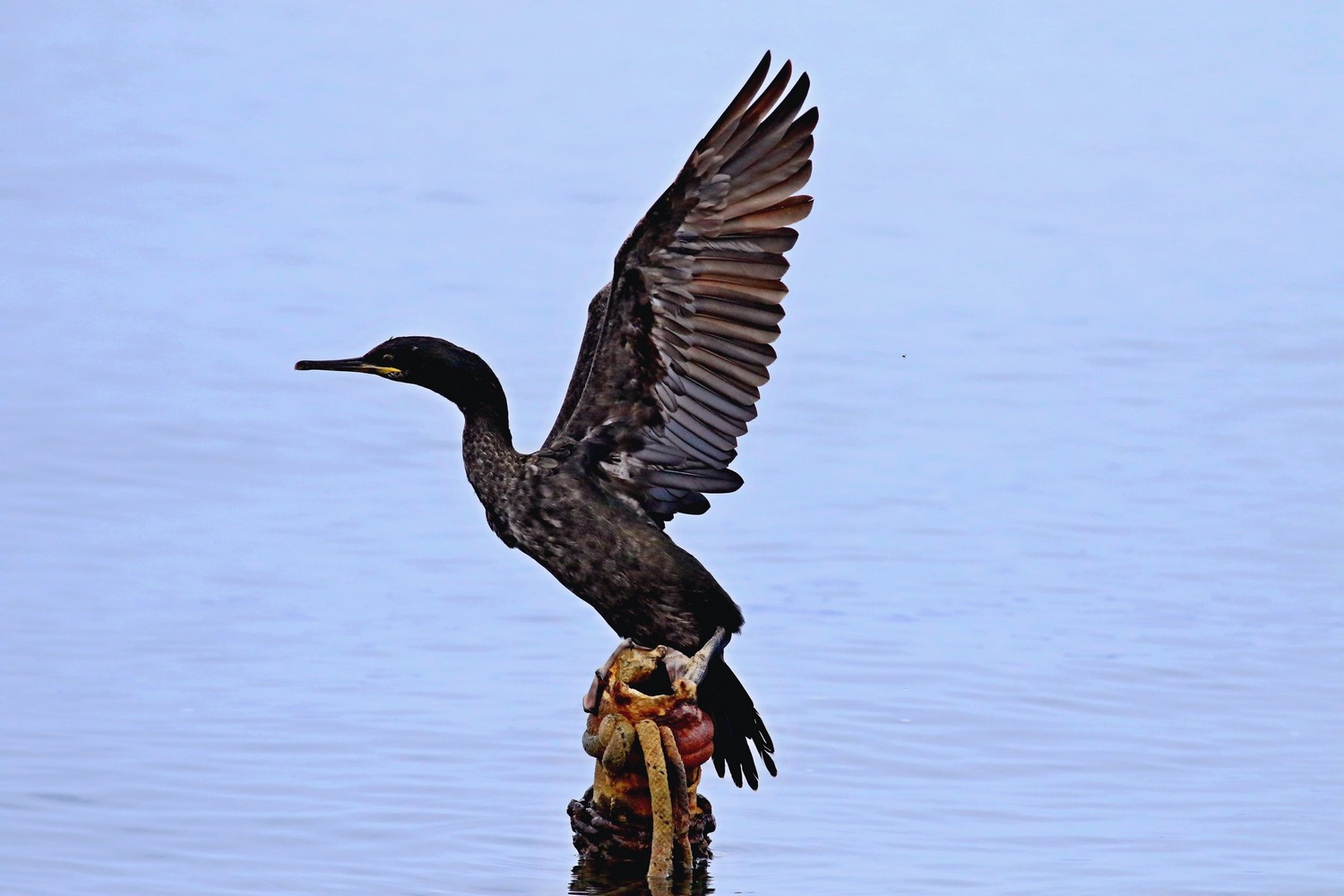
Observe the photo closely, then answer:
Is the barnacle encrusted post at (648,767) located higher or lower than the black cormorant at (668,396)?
lower

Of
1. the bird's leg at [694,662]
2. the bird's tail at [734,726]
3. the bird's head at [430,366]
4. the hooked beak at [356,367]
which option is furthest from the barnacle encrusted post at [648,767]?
the hooked beak at [356,367]

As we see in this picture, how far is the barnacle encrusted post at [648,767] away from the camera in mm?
7809

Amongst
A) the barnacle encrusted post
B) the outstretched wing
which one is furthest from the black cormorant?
the barnacle encrusted post

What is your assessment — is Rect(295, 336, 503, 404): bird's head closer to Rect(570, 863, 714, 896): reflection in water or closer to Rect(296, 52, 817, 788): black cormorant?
Rect(296, 52, 817, 788): black cormorant

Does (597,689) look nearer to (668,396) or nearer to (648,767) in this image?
(648,767)

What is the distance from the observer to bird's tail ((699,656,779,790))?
8219 millimetres

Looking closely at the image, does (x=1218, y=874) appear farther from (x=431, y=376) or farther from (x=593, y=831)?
(x=431, y=376)

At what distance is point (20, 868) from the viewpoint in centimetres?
826

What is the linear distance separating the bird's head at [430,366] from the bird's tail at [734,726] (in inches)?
36.7

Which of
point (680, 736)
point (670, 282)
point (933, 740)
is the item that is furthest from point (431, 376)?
point (933, 740)

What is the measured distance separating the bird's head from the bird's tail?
3.06 feet

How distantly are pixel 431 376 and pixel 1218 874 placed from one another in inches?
92.2

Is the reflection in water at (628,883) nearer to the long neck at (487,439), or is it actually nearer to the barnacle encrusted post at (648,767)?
the barnacle encrusted post at (648,767)

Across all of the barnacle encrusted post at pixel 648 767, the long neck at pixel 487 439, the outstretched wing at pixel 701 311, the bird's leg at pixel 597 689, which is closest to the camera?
the barnacle encrusted post at pixel 648 767
